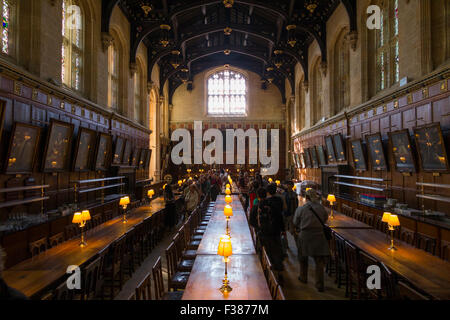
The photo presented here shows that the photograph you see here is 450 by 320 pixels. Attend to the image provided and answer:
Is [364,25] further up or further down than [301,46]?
further down

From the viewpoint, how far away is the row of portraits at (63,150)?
5.40m

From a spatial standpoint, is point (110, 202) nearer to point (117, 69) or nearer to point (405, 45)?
point (117, 69)

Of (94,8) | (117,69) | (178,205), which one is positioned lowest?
(178,205)

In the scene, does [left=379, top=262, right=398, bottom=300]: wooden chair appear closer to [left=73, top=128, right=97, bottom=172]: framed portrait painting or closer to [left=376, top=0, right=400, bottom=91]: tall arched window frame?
[left=376, top=0, right=400, bottom=91]: tall arched window frame

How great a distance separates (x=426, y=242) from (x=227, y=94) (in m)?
21.4

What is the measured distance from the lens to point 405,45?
23.2 feet

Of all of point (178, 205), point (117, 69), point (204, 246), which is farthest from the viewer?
point (117, 69)

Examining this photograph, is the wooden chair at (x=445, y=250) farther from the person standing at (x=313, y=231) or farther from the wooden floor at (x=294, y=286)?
the person standing at (x=313, y=231)

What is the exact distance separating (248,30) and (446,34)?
11.5 m

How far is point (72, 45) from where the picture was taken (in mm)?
8891

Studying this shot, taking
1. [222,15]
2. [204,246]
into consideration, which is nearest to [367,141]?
[204,246]

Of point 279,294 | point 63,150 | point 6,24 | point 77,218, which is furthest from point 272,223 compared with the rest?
point 6,24

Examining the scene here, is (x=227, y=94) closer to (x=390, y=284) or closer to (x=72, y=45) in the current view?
(x=72, y=45)

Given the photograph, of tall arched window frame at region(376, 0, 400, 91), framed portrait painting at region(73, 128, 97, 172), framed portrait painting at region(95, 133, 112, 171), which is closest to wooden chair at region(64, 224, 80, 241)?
framed portrait painting at region(73, 128, 97, 172)
